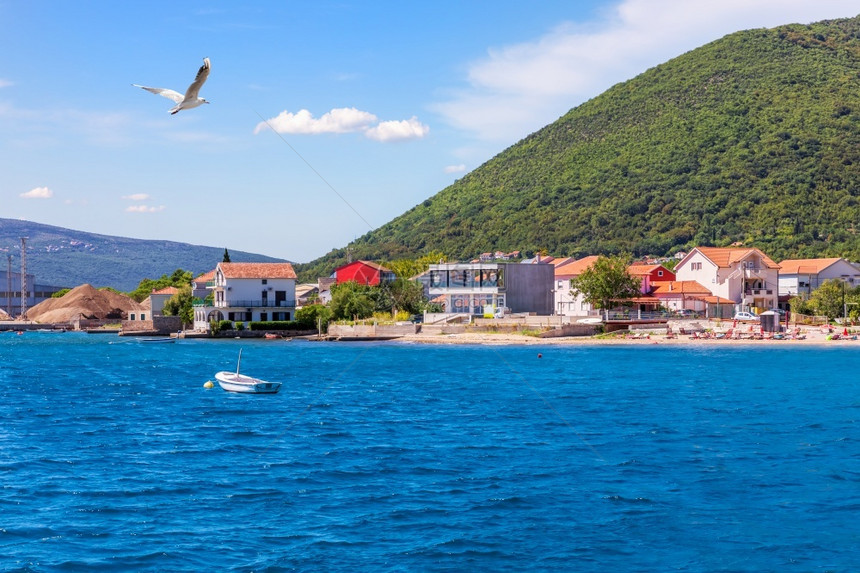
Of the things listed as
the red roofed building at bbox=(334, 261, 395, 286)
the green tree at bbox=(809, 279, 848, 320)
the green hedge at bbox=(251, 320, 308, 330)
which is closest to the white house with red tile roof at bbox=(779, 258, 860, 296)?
the green tree at bbox=(809, 279, 848, 320)

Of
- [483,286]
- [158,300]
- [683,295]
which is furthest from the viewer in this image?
[158,300]

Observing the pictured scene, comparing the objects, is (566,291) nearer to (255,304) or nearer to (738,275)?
(738,275)

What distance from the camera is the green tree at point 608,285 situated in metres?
84.7

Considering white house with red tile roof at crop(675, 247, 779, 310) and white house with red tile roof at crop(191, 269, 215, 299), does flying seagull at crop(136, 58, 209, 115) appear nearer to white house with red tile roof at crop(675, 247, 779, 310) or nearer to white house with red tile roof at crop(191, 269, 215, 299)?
white house with red tile roof at crop(675, 247, 779, 310)

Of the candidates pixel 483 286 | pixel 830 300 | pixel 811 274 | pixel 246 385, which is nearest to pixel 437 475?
pixel 246 385

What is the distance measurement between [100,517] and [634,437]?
16962 millimetres

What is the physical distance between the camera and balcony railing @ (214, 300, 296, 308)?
94.6m

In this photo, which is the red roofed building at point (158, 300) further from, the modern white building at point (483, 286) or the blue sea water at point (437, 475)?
the blue sea water at point (437, 475)

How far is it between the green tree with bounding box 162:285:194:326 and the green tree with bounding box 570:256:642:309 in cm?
4384

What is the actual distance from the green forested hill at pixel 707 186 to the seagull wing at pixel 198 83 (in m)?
126

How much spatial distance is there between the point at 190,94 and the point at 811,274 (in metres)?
96.5

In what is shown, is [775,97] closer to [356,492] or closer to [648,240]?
[648,240]

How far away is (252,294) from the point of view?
9525cm

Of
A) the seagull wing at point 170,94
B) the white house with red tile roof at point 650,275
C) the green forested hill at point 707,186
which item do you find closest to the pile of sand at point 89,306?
the green forested hill at point 707,186
